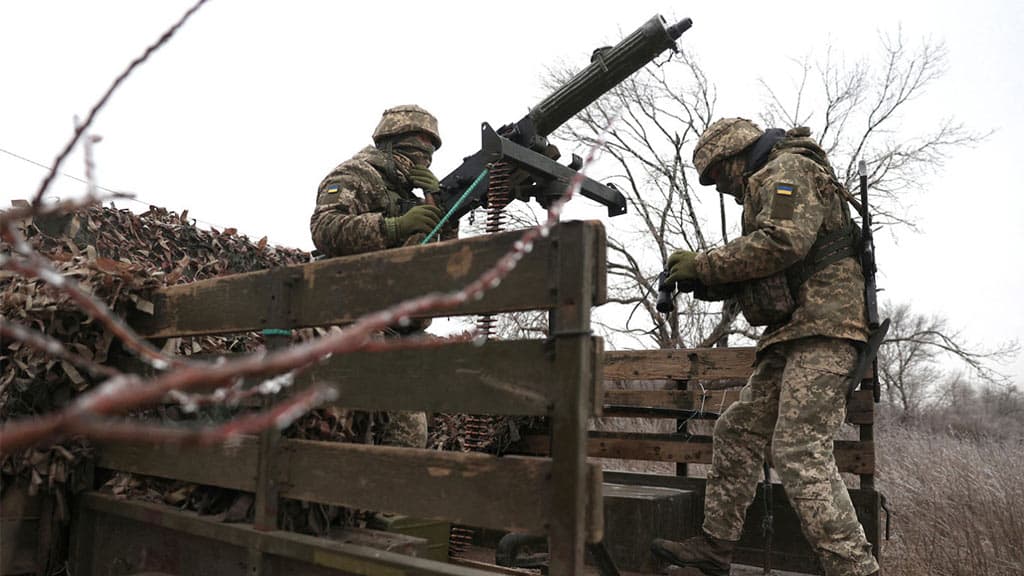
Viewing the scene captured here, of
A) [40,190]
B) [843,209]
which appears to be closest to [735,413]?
[843,209]

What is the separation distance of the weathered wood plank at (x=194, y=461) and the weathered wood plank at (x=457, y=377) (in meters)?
0.37

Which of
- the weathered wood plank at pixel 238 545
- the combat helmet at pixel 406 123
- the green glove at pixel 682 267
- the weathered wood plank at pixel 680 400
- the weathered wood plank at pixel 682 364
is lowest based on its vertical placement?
the weathered wood plank at pixel 238 545

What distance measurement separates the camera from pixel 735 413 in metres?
4.17

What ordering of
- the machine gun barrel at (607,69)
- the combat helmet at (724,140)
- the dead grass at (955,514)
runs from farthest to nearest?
the dead grass at (955,514) → the machine gun barrel at (607,69) → the combat helmet at (724,140)

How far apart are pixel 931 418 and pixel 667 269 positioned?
31083 mm

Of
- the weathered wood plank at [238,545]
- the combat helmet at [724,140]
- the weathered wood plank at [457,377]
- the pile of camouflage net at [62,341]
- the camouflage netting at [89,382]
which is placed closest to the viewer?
the weathered wood plank at [457,377]

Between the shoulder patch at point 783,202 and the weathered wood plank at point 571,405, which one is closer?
the weathered wood plank at point 571,405

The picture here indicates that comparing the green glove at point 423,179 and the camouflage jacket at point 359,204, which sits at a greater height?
the green glove at point 423,179

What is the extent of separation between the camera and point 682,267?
421cm

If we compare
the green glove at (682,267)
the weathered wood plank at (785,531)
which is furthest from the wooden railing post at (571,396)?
the weathered wood plank at (785,531)

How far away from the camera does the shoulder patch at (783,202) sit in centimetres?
385

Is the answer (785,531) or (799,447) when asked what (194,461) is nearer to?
(799,447)

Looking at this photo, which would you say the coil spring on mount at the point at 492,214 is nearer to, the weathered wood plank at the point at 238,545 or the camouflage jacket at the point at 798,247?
the camouflage jacket at the point at 798,247

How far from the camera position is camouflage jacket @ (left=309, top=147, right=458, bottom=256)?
434 centimetres
